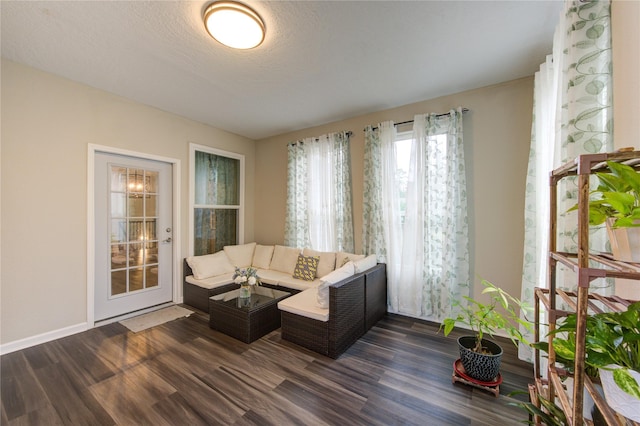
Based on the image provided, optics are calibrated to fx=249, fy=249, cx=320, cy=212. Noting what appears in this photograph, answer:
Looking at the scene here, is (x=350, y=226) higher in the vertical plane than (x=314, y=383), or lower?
higher

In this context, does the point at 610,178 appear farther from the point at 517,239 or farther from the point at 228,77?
the point at 228,77

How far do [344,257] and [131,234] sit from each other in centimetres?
284

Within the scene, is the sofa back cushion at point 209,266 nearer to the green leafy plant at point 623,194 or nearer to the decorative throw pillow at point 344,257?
the decorative throw pillow at point 344,257

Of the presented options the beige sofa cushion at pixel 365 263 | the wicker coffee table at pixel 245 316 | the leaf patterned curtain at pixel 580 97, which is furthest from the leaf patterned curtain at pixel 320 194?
the leaf patterned curtain at pixel 580 97

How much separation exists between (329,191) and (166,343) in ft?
8.94

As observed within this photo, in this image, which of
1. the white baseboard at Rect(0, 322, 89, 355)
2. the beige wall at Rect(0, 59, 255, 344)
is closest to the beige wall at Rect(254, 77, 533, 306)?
the beige wall at Rect(0, 59, 255, 344)

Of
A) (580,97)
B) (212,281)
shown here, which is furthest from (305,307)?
(580,97)

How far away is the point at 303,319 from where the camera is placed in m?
2.47

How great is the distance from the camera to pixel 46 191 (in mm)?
2533

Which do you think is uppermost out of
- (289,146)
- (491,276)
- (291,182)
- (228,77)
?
(228,77)

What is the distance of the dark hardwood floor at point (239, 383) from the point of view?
165cm

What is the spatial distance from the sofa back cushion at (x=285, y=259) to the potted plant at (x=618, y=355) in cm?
329

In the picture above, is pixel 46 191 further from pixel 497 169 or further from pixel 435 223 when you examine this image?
pixel 497 169

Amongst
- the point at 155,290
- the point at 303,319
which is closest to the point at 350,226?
the point at 303,319
